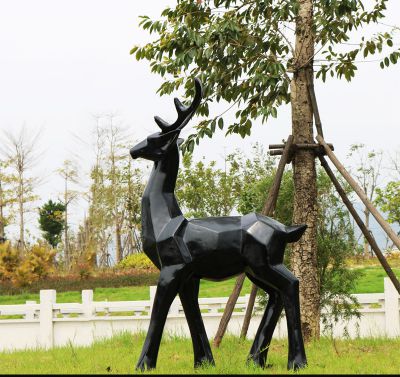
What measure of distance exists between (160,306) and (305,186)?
3194 millimetres

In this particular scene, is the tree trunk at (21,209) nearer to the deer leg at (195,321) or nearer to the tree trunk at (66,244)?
the tree trunk at (66,244)

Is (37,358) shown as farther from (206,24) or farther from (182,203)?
(182,203)

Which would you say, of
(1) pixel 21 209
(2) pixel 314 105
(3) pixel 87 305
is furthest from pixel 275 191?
(1) pixel 21 209

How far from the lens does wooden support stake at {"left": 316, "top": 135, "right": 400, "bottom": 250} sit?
641 centimetres

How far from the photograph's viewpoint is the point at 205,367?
5035 mm

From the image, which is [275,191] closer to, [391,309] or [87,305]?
[391,309]

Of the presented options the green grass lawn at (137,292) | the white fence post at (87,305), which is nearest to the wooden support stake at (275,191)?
the white fence post at (87,305)

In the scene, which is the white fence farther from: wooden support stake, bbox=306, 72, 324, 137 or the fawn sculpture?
the fawn sculpture

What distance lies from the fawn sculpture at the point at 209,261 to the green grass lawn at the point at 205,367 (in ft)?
0.81

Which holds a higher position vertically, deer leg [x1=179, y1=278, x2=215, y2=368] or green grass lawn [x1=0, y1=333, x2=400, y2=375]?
deer leg [x1=179, y1=278, x2=215, y2=368]

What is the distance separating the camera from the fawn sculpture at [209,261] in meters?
4.84

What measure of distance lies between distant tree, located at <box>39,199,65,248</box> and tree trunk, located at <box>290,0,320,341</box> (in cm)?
2349

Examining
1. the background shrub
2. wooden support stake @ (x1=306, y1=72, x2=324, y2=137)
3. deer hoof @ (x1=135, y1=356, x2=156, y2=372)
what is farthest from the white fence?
the background shrub

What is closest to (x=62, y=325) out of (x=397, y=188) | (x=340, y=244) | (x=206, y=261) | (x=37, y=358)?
(x=37, y=358)
